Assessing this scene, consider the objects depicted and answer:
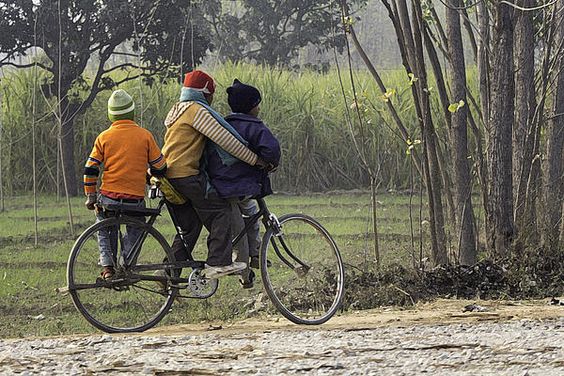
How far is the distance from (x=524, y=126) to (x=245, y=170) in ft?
15.1

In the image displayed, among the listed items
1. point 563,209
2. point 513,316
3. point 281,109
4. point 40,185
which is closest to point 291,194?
point 281,109

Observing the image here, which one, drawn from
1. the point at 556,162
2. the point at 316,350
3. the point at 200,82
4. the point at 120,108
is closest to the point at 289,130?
the point at 556,162

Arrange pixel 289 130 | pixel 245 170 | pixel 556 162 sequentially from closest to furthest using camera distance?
pixel 245 170 < pixel 556 162 < pixel 289 130

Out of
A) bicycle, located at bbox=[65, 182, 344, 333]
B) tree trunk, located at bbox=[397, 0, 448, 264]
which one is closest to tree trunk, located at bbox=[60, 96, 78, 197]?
tree trunk, located at bbox=[397, 0, 448, 264]

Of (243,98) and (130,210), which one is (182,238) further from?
(243,98)

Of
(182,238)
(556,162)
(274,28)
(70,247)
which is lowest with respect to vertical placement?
(70,247)

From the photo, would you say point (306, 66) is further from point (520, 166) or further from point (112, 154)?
point (112, 154)

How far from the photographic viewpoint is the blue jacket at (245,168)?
7.50 meters

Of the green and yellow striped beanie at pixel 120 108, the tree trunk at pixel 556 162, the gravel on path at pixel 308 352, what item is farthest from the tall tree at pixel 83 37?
the gravel on path at pixel 308 352

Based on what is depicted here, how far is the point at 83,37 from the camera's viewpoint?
22.4 meters

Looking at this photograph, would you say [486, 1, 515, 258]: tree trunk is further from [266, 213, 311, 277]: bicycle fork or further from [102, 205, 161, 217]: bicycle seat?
[102, 205, 161, 217]: bicycle seat

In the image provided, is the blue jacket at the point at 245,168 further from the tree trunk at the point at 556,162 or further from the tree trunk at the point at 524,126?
the tree trunk at the point at 556,162

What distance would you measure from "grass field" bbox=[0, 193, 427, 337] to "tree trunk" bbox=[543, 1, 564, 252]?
140cm

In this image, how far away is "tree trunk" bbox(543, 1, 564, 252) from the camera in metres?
11.7
